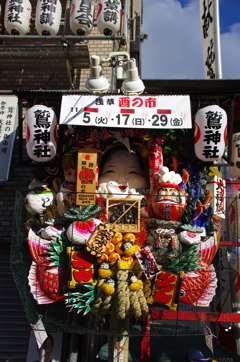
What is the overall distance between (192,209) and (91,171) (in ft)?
7.18

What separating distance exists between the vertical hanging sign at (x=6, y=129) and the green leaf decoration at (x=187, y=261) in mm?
4646

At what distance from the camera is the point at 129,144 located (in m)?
8.77

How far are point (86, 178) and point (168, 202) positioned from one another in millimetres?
1700

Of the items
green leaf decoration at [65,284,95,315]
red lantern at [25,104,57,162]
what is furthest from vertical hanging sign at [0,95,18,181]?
green leaf decoration at [65,284,95,315]

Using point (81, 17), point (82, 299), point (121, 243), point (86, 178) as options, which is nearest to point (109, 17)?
point (81, 17)

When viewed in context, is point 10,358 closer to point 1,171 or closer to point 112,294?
point 112,294

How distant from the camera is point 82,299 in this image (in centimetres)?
727

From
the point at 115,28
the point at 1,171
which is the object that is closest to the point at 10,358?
the point at 1,171

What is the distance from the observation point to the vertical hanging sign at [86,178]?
7.83 meters

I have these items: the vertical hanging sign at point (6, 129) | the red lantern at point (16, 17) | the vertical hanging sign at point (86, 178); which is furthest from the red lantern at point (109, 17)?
the vertical hanging sign at point (86, 178)

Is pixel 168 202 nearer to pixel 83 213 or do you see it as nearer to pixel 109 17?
pixel 83 213

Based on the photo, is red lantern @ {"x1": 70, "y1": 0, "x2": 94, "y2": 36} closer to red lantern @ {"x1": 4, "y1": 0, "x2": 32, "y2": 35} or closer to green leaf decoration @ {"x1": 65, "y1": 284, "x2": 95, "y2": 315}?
red lantern @ {"x1": 4, "y1": 0, "x2": 32, "y2": 35}

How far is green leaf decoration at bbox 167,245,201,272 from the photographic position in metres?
7.45

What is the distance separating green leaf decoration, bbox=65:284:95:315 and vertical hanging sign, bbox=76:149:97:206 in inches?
64.5
